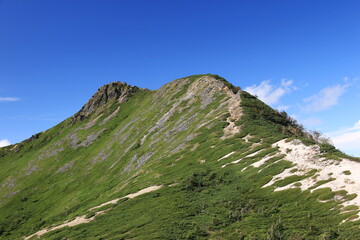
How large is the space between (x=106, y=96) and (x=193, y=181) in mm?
108219

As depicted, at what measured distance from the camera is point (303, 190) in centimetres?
2588

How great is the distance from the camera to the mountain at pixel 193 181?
23109 millimetres

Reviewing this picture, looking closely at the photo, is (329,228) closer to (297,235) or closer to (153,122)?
(297,235)

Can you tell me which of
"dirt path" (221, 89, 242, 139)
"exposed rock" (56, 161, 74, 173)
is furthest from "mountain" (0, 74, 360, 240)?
"exposed rock" (56, 161, 74, 173)

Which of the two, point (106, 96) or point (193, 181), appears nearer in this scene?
point (193, 181)

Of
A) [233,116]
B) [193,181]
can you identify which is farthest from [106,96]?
[193,181]

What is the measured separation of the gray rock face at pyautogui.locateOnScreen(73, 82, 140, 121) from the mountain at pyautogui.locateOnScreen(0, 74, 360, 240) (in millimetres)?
31243

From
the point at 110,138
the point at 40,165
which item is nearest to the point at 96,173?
the point at 110,138

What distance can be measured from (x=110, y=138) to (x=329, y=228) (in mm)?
83401

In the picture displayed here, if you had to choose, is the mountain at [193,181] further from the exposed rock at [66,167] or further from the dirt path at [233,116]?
the exposed rock at [66,167]

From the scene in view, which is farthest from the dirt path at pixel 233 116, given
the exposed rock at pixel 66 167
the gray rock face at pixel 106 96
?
the gray rock face at pixel 106 96

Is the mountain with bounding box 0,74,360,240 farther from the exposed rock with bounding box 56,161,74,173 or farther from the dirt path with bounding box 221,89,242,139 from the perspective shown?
the exposed rock with bounding box 56,161,74,173

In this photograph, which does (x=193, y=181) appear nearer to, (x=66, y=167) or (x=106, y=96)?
(x=66, y=167)

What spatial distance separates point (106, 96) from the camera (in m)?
133
